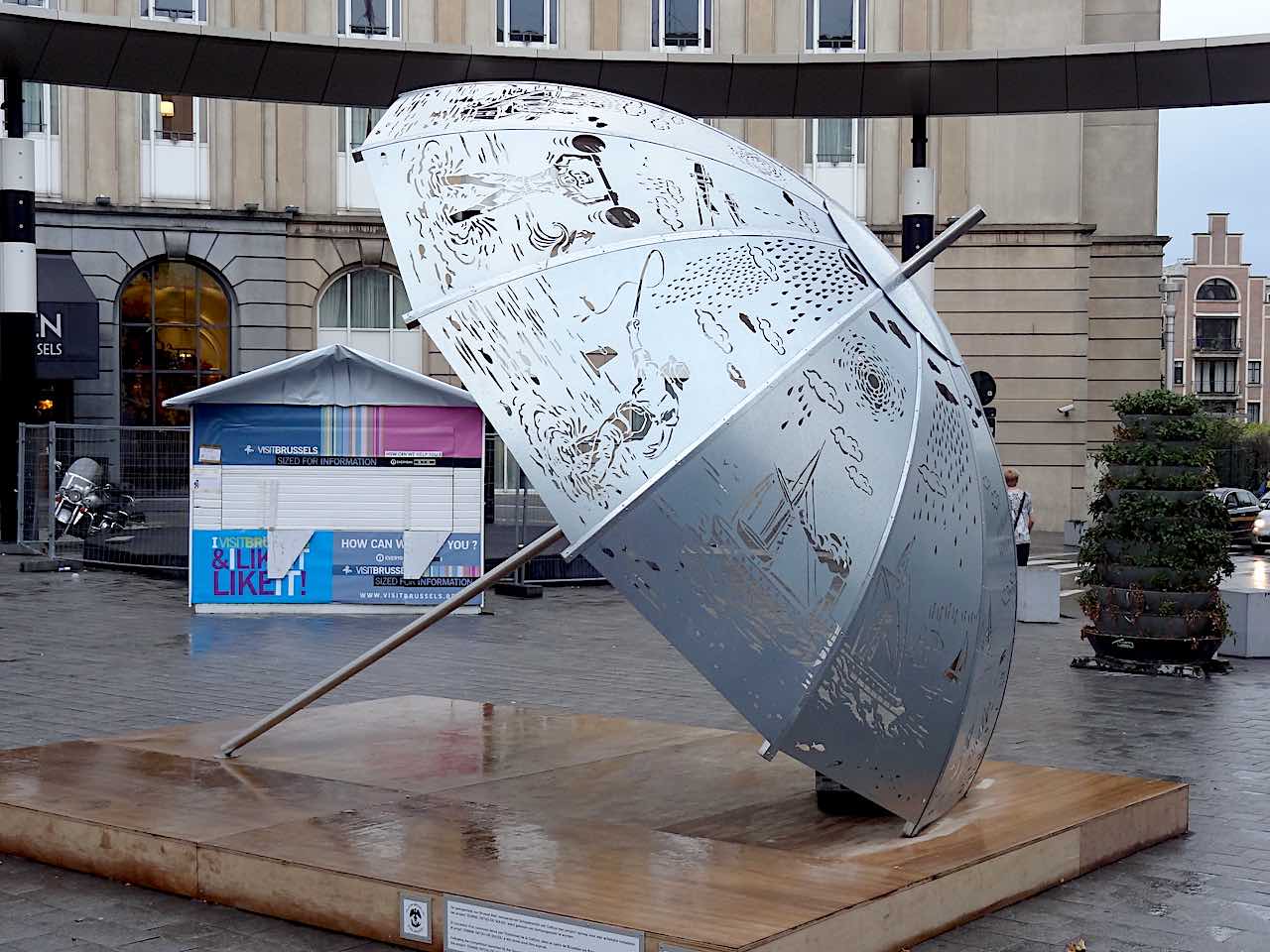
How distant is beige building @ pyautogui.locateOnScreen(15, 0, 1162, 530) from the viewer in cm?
3173

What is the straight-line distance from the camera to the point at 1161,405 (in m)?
13.7

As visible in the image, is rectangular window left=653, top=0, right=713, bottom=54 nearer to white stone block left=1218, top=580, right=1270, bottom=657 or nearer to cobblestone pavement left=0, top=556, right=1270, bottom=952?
cobblestone pavement left=0, top=556, right=1270, bottom=952

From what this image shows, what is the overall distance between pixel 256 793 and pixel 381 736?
141cm

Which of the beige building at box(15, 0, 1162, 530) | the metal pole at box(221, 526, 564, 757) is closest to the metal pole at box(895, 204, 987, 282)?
the metal pole at box(221, 526, 564, 757)

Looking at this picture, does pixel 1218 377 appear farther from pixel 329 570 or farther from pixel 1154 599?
pixel 1154 599

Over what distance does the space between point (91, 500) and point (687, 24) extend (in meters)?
18.0

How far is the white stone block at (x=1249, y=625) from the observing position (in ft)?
49.0

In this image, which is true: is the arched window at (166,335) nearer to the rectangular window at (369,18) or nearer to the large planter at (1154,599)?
the rectangular window at (369,18)

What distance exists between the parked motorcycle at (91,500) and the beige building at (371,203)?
10920mm

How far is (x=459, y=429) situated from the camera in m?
16.8

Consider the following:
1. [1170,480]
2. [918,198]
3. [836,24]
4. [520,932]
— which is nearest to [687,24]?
[836,24]

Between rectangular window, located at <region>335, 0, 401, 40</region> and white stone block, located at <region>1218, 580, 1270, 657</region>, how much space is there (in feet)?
74.9

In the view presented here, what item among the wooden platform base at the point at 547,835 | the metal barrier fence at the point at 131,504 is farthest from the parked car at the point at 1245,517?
the wooden platform base at the point at 547,835

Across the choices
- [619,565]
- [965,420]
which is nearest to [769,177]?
[965,420]
